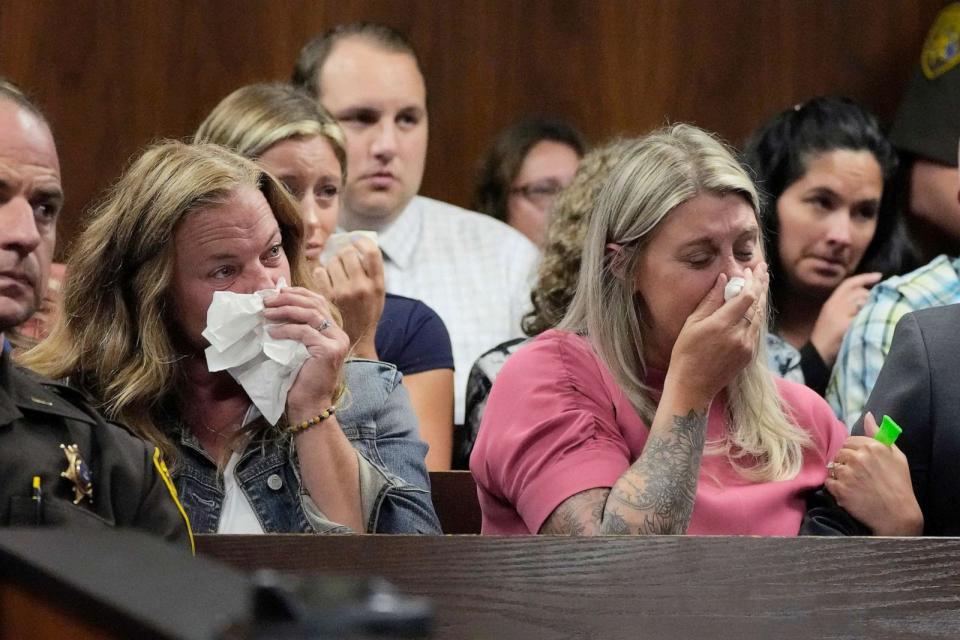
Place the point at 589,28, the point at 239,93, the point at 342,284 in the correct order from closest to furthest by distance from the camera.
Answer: the point at 342,284 → the point at 239,93 → the point at 589,28

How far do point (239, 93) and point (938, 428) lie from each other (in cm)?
135

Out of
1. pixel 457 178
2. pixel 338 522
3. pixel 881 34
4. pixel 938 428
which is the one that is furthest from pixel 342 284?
pixel 881 34

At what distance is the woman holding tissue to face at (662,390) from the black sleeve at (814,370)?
718 mm

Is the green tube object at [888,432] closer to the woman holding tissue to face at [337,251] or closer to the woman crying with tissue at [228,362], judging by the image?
the woman crying with tissue at [228,362]

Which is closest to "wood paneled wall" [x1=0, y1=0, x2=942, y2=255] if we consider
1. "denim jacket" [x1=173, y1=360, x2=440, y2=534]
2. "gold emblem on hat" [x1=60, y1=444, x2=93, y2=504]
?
"denim jacket" [x1=173, y1=360, x2=440, y2=534]

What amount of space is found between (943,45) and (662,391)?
1935mm

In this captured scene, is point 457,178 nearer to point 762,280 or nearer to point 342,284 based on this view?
point 342,284

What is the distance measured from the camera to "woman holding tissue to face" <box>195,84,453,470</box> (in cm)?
240

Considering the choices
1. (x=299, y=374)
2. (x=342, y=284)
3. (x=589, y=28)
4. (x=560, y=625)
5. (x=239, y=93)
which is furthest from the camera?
(x=589, y=28)

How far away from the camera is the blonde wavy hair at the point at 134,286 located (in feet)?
6.29

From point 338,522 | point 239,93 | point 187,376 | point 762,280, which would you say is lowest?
point 338,522

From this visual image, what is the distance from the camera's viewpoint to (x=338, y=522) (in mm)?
1847

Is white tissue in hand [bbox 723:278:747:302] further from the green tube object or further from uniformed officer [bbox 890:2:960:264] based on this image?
uniformed officer [bbox 890:2:960:264]

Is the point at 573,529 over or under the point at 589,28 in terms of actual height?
under
